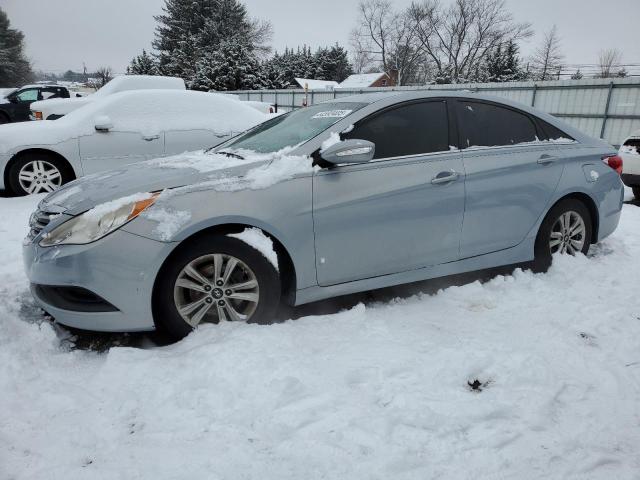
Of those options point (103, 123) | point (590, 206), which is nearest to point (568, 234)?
point (590, 206)

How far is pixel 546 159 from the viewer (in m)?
3.84

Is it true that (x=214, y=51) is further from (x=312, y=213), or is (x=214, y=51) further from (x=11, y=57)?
(x=312, y=213)

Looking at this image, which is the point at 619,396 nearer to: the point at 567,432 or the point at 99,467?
the point at 567,432

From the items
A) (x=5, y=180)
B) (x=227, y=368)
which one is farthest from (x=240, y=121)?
(x=227, y=368)

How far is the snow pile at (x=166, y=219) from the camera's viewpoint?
2.54 metres

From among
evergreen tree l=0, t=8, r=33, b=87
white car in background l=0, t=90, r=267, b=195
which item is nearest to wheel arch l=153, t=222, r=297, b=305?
white car in background l=0, t=90, r=267, b=195

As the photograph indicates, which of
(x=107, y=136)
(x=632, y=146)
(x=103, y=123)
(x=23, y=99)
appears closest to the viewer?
(x=103, y=123)

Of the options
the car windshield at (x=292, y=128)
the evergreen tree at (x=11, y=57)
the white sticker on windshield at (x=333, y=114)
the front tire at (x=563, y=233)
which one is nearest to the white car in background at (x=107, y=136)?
the car windshield at (x=292, y=128)

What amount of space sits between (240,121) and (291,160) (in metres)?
4.73

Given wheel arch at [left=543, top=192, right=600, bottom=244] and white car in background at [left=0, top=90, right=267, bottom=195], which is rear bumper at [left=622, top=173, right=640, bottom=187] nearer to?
wheel arch at [left=543, top=192, right=600, bottom=244]

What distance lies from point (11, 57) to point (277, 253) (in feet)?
210

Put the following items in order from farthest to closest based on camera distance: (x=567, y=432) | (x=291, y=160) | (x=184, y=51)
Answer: (x=184, y=51), (x=291, y=160), (x=567, y=432)

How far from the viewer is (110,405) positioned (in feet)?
7.18

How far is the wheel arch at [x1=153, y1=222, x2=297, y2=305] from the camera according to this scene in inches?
103
